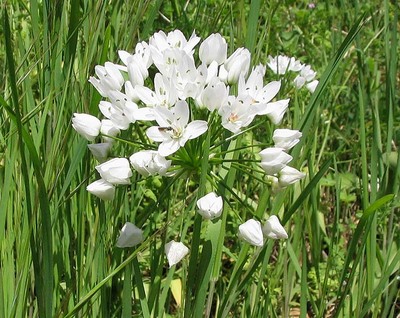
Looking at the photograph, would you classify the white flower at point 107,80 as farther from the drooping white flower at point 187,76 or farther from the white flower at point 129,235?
the white flower at point 129,235

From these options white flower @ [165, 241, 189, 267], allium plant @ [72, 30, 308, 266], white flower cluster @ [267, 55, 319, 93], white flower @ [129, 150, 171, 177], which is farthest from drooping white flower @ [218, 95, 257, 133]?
white flower cluster @ [267, 55, 319, 93]

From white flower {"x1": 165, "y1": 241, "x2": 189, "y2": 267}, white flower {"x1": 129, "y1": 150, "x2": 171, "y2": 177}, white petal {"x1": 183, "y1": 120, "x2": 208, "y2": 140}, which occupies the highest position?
white petal {"x1": 183, "y1": 120, "x2": 208, "y2": 140}

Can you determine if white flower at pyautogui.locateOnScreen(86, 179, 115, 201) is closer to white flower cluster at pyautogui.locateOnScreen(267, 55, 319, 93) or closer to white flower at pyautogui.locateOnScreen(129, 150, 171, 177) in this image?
white flower at pyautogui.locateOnScreen(129, 150, 171, 177)

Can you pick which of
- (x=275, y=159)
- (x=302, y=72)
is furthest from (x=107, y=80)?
(x=302, y=72)

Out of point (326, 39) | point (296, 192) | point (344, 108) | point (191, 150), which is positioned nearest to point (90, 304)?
point (191, 150)

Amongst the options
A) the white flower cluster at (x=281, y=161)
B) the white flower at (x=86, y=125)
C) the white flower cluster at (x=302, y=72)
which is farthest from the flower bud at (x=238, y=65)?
the white flower cluster at (x=302, y=72)

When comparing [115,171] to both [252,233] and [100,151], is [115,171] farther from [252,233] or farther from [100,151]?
[252,233]
